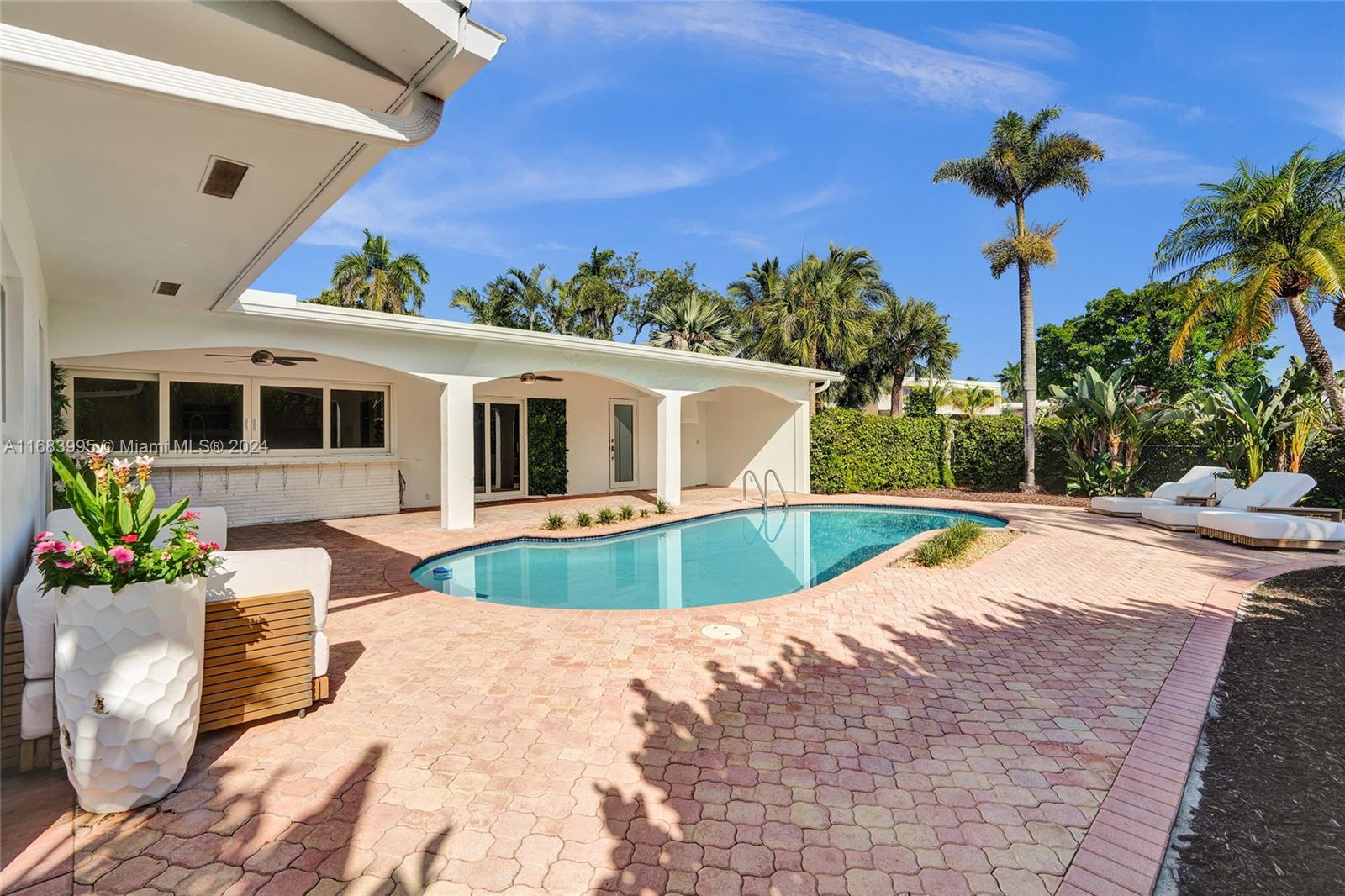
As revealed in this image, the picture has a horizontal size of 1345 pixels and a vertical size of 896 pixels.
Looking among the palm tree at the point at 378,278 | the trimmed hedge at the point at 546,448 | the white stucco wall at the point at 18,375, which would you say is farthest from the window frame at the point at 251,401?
the palm tree at the point at 378,278

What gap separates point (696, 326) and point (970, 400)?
27884 mm

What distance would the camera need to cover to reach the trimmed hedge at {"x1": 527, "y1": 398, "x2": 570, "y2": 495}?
1612 cm

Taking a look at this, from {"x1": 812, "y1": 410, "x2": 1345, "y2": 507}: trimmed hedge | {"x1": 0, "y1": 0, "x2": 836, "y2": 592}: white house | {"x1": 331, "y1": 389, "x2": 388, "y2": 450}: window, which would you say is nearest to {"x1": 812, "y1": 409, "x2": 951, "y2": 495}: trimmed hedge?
{"x1": 812, "y1": 410, "x2": 1345, "y2": 507}: trimmed hedge

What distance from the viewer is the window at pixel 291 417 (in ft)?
39.3

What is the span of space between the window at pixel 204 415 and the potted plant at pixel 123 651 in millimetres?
9901

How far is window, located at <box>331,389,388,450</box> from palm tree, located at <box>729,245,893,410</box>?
1513cm

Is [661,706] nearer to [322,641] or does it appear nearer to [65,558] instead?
[322,641]

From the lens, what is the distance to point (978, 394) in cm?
4575

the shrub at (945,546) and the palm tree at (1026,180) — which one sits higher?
the palm tree at (1026,180)

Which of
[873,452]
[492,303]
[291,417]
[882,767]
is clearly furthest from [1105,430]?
[492,303]

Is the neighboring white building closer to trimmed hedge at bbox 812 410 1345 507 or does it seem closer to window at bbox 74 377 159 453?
trimmed hedge at bbox 812 410 1345 507

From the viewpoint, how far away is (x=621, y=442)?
18375 mm

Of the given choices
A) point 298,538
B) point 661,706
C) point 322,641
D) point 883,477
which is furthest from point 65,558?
point 883,477

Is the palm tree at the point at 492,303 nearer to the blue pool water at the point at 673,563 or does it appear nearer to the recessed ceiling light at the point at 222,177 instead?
the blue pool water at the point at 673,563
